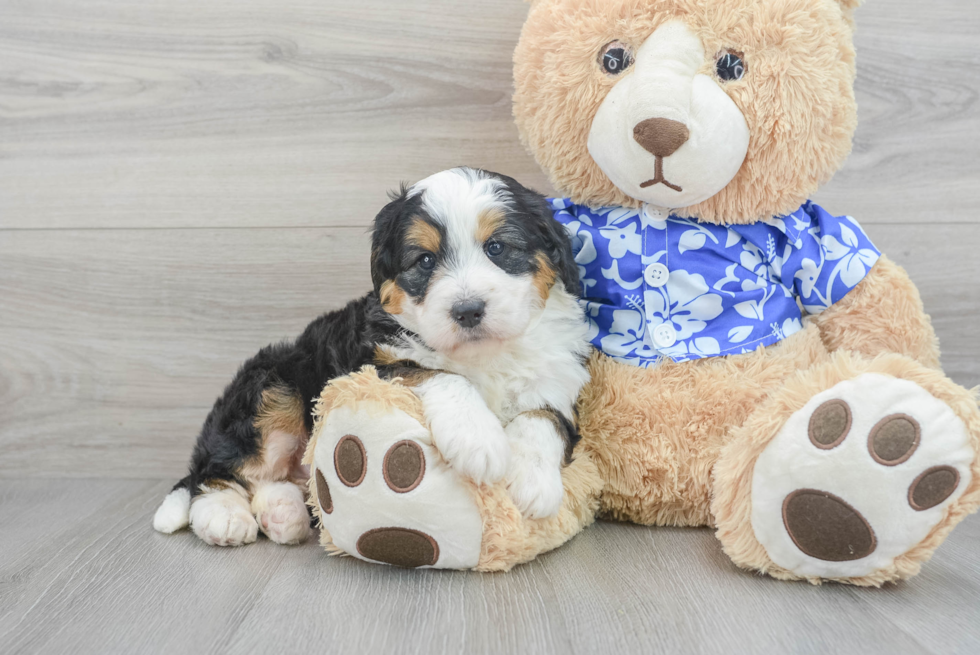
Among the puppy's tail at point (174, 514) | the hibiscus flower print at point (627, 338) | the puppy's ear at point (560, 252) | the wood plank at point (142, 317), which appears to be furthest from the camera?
the wood plank at point (142, 317)

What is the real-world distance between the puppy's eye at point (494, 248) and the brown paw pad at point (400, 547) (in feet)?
1.90

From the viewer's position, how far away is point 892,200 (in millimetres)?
2244

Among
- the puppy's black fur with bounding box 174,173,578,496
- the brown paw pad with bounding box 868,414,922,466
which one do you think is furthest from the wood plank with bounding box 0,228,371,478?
the brown paw pad with bounding box 868,414,922,466

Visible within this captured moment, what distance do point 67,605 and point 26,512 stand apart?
0.81 metres

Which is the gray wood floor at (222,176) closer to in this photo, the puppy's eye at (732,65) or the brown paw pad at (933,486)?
the puppy's eye at (732,65)

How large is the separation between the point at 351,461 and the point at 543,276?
0.56 m

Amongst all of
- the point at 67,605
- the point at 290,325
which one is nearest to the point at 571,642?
the point at 67,605

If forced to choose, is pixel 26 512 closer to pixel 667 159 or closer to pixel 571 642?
pixel 571 642

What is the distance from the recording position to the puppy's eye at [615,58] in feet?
5.37

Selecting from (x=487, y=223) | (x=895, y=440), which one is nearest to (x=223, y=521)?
(x=487, y=223)

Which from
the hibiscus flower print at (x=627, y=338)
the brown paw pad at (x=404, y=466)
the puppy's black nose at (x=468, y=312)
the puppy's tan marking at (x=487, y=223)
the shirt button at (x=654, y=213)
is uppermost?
the shirt button at (x=654, y=213)

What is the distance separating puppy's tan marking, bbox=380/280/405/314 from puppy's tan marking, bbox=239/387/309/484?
44 cm

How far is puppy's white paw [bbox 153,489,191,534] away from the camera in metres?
1.88

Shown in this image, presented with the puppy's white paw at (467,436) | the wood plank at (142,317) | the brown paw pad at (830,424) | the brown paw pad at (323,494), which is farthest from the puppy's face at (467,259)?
the wood plank at (142,317)
